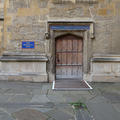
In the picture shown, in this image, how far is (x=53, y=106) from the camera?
13.0ft

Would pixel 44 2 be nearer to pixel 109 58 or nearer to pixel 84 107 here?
pixel 109 58

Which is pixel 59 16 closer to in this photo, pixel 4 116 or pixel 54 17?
pixel 54 17

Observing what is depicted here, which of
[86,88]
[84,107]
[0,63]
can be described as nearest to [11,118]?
[84,107]

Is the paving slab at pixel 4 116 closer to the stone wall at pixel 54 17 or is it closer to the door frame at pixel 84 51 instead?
the door frame at pixel 84 51

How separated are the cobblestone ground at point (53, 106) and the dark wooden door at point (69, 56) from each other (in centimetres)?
229

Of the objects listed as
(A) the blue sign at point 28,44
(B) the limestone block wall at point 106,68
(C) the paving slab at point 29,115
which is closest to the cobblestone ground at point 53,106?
(C) the paving slab at point 29,115

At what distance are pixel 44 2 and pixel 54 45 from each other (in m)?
2.19

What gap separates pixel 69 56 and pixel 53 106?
385 centimetres

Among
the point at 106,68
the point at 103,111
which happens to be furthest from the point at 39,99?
the point at 106,68

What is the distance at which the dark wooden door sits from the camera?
7445 millimetres

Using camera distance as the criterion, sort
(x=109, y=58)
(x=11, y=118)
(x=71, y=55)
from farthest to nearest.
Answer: (x=71, y=55) → (x=109, y=58) → (x=11, y=118)

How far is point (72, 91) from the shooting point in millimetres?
5527

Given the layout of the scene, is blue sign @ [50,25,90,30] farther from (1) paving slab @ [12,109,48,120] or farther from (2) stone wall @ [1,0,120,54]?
(1) paving slab @ [12,109,48,120]

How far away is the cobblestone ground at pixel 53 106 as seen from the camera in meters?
3.36
